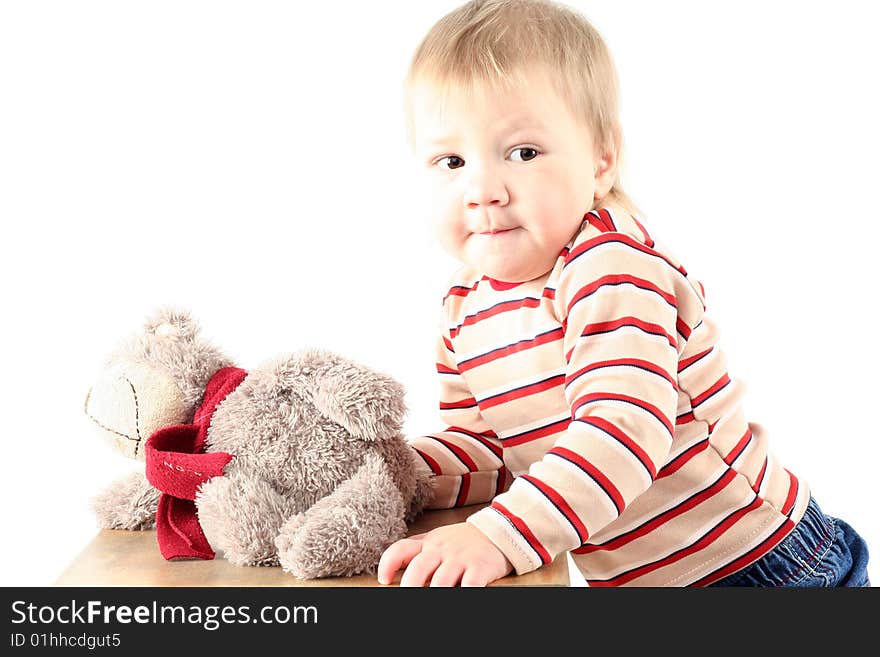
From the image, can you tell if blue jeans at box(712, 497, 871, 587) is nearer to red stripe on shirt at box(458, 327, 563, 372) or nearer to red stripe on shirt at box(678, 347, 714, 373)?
red stripe on shirt at box(678, 347, 714, 373)

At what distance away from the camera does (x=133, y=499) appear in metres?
1.07

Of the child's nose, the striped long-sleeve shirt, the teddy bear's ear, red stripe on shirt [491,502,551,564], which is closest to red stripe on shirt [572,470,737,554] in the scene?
the striped long-sleeve shirt

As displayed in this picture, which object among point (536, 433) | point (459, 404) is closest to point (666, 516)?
point (536, 433)

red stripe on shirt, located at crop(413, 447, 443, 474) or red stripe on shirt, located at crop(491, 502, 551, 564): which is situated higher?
red stripe on shirt, located at crop(491, 502, 551, 564)

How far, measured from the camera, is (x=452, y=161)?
110 centimetres

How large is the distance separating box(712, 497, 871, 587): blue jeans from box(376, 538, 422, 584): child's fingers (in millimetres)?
422

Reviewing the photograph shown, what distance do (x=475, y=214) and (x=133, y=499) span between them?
444 mm

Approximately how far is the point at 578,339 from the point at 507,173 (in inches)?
7.1

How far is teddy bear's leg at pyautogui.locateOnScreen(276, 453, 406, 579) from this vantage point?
35.3 inches

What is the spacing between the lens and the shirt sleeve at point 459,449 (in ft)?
3.80

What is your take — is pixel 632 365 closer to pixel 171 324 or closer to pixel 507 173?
pixel 507 173

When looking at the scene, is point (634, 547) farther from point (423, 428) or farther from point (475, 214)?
point (423, 428)

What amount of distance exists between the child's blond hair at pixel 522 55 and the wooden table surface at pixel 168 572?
458mm
